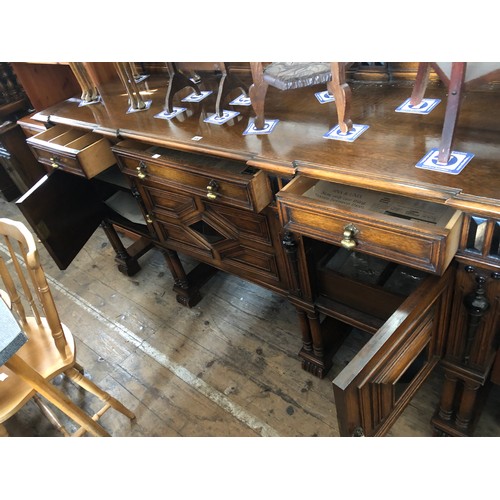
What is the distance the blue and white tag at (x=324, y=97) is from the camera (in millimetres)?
1343

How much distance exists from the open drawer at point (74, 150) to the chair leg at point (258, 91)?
2.34 feet

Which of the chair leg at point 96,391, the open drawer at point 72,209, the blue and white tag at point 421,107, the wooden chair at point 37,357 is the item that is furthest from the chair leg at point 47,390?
the blue and white tag at point 421,107

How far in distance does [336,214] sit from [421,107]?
43 cm

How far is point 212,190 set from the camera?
1.32 metres

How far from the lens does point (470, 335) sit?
1112 millimetres

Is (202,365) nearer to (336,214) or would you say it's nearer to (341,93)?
(336,214)

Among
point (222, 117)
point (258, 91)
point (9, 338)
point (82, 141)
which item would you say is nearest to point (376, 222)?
point (258, 91)

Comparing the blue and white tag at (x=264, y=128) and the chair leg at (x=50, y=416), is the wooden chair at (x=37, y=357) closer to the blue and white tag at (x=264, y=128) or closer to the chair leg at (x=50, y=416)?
the chair leg at (x=50, y=416)

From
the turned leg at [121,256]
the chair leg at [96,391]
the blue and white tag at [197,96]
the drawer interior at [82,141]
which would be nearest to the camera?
the chair leg at [96,391]

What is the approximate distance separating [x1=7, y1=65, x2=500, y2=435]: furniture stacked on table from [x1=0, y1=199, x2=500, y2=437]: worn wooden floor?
143 mm

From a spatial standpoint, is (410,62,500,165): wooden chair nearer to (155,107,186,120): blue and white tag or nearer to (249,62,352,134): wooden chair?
(249,62,352,134): wooden chair

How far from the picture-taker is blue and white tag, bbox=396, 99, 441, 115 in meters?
1.14

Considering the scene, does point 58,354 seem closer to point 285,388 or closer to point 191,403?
point 191,403
